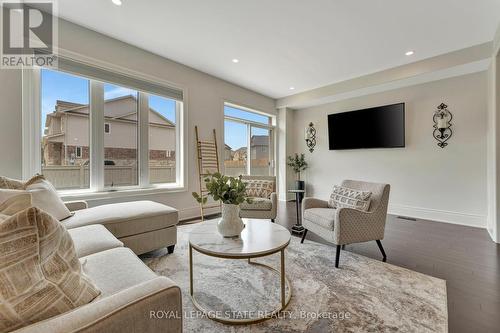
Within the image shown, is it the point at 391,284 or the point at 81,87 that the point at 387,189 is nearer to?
the point at 391,284

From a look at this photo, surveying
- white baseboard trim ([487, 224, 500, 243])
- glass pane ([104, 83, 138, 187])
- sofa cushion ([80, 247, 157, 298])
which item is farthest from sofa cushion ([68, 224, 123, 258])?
white baseboard trim ([487, 224, 500, 243])

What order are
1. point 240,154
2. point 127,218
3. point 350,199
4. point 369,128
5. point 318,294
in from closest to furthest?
1. point 318,294
2. point 127,218
3. point 350,199
4. point 369,128
5. point 240,154

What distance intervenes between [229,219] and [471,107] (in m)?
4.46

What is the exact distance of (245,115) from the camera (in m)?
5.32

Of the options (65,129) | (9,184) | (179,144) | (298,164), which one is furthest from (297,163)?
(9,184)

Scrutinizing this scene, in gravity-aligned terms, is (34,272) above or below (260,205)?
above

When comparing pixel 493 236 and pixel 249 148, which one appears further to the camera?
pixel 249 148

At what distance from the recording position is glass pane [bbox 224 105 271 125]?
4.90 m

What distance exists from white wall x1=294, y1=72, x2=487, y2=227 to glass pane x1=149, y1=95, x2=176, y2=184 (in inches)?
150

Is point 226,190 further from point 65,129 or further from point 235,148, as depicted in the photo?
point 235,148

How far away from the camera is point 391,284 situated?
1.89 metres

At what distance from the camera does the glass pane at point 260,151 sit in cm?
561

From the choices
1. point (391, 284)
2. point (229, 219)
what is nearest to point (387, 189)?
point (391, 284)

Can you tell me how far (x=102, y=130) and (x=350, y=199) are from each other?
11.2ft
